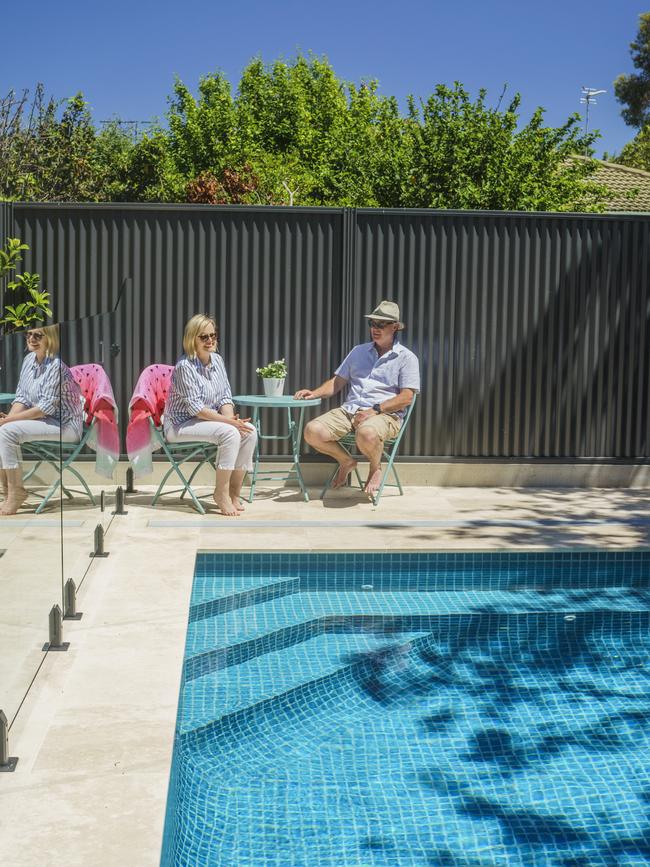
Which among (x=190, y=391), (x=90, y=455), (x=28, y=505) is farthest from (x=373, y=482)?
(x=28, y=505)

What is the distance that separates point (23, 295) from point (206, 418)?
2.04 meters

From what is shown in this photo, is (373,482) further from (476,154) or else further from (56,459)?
(476,154)

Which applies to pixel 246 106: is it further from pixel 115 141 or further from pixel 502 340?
pixel 502 340

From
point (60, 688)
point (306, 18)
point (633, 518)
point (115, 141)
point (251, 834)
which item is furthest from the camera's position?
point (306, 18)

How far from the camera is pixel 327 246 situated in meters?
8.23

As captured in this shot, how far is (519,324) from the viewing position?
8398mm

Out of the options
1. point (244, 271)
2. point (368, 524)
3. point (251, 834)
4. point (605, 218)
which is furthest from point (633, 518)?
point (251, 834)

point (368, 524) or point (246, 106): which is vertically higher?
point (246, 106)

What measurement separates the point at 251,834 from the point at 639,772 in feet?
4.58

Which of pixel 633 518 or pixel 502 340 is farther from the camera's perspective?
pixel 502 340

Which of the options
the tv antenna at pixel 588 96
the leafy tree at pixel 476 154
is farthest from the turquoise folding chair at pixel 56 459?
the tv antenna at pixel 588 96

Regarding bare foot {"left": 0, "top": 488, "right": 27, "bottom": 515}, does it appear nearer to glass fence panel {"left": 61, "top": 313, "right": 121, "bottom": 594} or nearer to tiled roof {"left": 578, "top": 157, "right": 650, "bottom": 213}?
glass fence panel {"left": 61, "top": 313, "right": 121, "bottom": 594}

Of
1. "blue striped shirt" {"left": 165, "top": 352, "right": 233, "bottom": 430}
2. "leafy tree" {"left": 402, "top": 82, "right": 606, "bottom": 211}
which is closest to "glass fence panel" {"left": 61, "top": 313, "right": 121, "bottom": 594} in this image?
"blue striped shirt" {"left": 165, "top": 352, "right": 233, "bottom": 430}

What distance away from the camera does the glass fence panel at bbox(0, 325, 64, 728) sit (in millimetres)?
Answer: 3248
